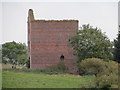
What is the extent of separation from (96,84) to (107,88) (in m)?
0.92

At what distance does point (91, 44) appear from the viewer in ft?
115

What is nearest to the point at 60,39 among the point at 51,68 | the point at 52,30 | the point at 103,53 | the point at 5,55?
the point at 52,30

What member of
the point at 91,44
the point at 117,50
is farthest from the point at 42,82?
the point at 117,50

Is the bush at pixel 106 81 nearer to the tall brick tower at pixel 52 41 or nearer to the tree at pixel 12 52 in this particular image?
the tall brick tower at pixel 52 41

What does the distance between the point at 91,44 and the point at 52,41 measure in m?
6.90

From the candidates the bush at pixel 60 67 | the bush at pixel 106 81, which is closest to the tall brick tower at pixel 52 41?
the bush at pixel 60 67

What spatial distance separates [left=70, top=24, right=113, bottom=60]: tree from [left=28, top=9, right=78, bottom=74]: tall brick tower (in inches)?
162

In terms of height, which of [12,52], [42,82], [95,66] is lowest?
[42,82]

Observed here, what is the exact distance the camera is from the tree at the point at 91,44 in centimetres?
3459

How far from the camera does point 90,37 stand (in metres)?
35.2

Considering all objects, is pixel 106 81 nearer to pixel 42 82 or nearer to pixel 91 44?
pixel 42 82

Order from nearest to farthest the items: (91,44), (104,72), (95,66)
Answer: (104,72) → (95,66) → (91,44)

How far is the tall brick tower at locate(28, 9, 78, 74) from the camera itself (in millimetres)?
40188

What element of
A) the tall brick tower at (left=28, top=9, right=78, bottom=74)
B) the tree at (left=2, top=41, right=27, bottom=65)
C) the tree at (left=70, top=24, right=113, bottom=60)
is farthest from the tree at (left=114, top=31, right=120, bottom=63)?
the tree at (left=2, top=41, right=27, bottom=65)
